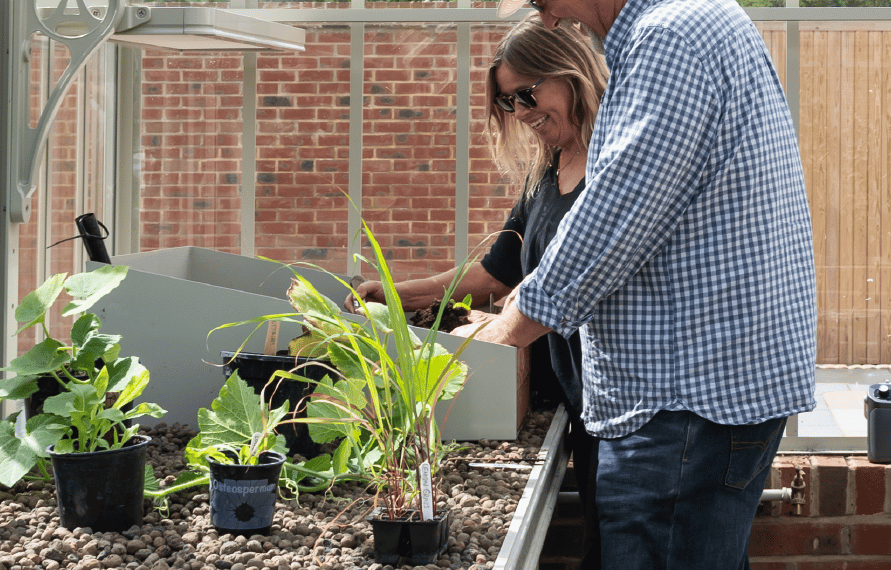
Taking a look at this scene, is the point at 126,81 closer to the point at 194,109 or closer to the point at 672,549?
the point at 194,109

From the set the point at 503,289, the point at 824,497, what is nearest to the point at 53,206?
the point at 503,289

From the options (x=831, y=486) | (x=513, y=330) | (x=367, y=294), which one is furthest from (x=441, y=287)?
(x=831, y=486)

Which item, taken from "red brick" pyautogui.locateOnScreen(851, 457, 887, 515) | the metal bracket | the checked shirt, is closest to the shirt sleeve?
the checked shirt

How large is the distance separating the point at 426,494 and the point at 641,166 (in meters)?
0.55

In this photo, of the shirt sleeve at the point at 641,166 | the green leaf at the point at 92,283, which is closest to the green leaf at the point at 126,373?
the green leaf at the point at 92,283

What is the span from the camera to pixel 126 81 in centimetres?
286

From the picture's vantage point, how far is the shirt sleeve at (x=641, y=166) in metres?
1.25

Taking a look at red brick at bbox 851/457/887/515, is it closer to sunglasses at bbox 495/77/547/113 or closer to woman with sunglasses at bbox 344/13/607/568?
woman with sunglasses at bbox 344/13/607/568

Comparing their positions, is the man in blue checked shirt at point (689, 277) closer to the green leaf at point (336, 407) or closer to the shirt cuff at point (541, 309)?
the shirt cuff at point (541, 309)

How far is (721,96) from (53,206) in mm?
2038

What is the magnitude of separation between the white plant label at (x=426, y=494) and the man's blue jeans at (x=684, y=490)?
0.39 metres

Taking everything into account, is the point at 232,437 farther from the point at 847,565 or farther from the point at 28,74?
the point at 847,565

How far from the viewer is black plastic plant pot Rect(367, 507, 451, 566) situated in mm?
1140

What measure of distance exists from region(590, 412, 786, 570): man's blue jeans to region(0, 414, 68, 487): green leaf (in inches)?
33.6
